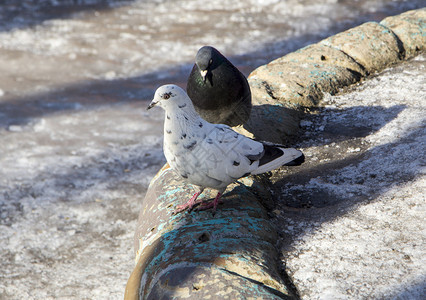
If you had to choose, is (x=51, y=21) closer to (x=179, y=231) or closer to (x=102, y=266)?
(x=102, y=266)

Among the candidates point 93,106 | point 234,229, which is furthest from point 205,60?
point 93,106

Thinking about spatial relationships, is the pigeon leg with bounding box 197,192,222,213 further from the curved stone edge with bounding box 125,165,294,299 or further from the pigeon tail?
the pigeon tail

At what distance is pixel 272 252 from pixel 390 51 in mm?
2491

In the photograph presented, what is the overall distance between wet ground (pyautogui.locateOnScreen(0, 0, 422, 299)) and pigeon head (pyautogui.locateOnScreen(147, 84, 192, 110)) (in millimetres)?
841

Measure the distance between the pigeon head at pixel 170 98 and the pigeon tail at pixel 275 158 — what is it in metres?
0.43

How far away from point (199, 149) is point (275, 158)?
369mm

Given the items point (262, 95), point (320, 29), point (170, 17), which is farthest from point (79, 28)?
point (262, 95)

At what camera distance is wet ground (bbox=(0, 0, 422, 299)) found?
3.68 metres

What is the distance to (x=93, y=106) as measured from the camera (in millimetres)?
5801

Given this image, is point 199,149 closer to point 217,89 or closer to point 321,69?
point 217,89

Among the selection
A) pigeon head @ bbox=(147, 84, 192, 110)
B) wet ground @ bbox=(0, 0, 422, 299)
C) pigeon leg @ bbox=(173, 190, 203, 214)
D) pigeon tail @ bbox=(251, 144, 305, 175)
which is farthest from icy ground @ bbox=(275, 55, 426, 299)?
pigeon head @ bbox=(147, 84, 192, 110)

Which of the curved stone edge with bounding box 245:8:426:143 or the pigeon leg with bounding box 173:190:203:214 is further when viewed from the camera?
the curved stone edge with bounding box 245:8:426:143

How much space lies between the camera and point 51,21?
25.8 feet

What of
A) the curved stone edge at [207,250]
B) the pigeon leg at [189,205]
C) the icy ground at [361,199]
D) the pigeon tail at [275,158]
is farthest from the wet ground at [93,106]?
the pigeon leg at [189,205]
